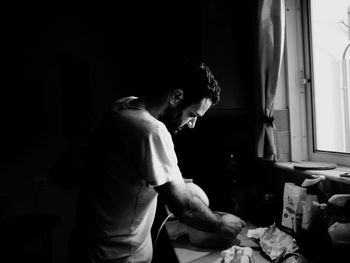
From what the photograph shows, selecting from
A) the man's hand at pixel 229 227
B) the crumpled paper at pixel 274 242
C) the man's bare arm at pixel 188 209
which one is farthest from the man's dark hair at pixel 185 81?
the crumpled paper at pixel 274 242

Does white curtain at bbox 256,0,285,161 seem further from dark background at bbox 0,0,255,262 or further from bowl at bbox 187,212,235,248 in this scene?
bowl at bbox 187,212,235,248

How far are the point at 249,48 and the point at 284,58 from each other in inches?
7.6

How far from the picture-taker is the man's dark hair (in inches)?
44.2

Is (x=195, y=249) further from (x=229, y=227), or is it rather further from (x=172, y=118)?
(x=172, y=118)

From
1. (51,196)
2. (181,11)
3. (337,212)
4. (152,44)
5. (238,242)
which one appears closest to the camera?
(337,212)

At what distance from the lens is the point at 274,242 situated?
1079mm

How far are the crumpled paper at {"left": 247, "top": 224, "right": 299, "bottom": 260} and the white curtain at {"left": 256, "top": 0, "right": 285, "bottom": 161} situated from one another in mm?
398

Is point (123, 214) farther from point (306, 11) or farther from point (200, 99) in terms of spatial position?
point (306, 11)

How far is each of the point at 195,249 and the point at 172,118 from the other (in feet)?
1.69

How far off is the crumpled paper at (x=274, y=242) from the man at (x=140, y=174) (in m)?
0.10

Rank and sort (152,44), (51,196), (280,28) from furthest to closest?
1. (152,44)
2. (51,196)
3. (280,28)

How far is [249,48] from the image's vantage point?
63.8 inches

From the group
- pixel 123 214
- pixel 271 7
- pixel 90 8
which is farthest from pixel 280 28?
pixel 90 8

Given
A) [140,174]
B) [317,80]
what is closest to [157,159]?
[140,174]
